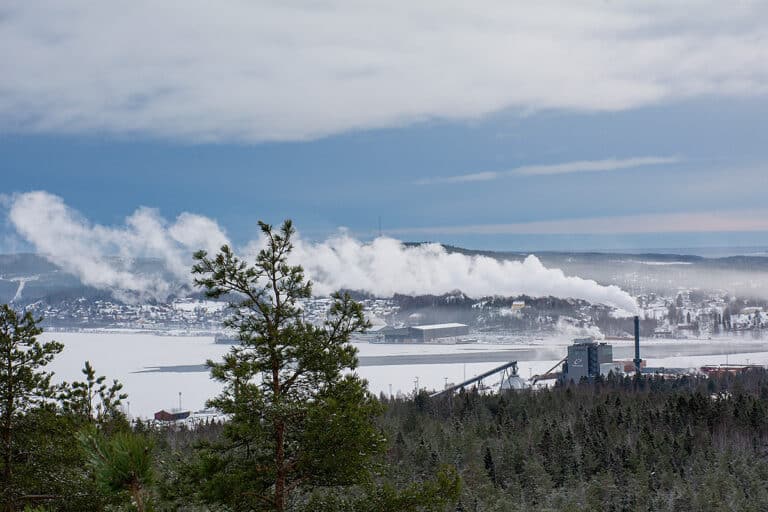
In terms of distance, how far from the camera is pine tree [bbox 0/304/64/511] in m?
18.1

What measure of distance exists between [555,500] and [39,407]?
1698 inches

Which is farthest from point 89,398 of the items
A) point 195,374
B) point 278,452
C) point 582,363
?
point 195,374

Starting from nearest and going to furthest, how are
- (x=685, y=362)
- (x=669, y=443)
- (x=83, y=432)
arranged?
(x=83, y=432) < (x=669, y=443) < (x=685, y=362)

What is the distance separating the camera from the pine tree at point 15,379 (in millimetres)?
18062

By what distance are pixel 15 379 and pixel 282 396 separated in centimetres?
750

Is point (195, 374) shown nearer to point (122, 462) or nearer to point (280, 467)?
point (280, 467)

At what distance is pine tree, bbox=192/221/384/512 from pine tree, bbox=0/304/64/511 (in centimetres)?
586

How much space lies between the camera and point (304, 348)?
14414 mm

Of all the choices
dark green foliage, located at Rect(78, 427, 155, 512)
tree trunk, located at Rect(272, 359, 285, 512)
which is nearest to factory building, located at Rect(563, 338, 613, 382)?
tree trunk, located at Rect(272, 359, 285, 512)

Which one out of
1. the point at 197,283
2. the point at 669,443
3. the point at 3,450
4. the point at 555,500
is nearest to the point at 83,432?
the point at 197,283

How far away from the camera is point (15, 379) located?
18.5m

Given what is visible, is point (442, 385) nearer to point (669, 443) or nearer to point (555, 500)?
point (669, 443)

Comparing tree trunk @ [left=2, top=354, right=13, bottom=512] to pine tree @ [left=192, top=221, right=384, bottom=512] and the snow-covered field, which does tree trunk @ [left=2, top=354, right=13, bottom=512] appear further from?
the snow-covered field

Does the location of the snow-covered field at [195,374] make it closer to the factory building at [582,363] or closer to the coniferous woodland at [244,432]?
the factory building at [582,363]
